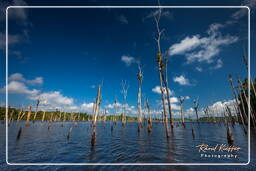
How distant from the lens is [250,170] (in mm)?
7359

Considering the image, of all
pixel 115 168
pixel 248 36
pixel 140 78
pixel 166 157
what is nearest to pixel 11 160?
pixel 115 168

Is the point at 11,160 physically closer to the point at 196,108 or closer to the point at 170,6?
the point at 170,6

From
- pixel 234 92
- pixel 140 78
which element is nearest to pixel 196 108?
pixel 234 92

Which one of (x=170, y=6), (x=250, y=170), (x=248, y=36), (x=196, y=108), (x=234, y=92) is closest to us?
(x=248, y=36)

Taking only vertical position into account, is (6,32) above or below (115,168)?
above

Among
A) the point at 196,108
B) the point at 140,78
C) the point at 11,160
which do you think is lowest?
the point at 11,160

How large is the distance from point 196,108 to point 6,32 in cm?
6128

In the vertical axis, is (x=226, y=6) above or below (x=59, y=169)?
above

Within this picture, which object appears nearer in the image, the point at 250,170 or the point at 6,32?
the point at 6,32

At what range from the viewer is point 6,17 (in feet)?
19.0

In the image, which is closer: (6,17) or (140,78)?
(6,17)

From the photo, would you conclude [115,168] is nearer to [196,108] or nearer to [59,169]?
[59,169]

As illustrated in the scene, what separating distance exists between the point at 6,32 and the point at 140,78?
2669 cm

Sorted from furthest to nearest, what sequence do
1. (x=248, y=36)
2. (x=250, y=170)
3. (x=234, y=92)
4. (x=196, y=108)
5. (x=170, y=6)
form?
(x=196, y=108) → (x=234, y=92) → (x=250, y=170) → (x=170, y=6) → (x=248, y=36)
